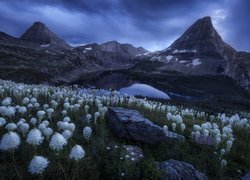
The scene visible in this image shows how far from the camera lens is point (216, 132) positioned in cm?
1382

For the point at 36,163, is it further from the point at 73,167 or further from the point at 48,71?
the point at 48,71

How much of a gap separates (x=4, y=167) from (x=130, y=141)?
17.2ft

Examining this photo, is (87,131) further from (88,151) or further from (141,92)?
(141,92)

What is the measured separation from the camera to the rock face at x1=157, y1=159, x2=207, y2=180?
8.85 meters

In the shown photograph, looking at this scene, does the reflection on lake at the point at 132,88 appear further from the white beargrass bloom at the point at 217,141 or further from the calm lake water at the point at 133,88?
the white beargrass bloom at the point at 217,141

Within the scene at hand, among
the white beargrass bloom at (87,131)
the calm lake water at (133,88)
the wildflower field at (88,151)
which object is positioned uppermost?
the white beargrass bloom at (87,131)

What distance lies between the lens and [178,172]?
9031 millimetres

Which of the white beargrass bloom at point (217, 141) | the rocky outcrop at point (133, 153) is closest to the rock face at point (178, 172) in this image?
the rocky outcrop at point (133, 153)

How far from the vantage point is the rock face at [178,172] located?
8.85 meters

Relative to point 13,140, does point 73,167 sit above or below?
below

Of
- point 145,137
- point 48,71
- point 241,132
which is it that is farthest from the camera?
point 48,71

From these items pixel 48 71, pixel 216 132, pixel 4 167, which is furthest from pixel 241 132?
pixel 48 71

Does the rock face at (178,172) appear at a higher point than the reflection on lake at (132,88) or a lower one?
higher

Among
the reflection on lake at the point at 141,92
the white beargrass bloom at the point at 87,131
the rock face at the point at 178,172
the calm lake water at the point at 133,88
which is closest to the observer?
the rock face at the point at 178,172
